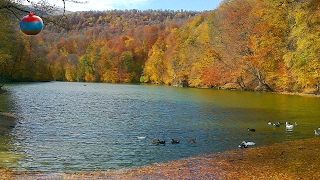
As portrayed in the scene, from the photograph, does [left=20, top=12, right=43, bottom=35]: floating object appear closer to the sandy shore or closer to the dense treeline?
the dense treeline

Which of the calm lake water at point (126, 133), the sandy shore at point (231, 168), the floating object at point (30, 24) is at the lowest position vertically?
the calm lake water at point (126, 133)

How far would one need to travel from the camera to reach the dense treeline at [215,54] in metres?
44.7

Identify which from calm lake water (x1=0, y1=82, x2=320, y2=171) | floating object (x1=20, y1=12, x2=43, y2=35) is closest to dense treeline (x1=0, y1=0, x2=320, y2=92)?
floating object (x1=20, y1=12, x2=43, y2=35)

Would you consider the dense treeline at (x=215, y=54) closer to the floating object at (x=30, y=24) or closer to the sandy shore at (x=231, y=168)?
the floating object at (x=30, y=24)

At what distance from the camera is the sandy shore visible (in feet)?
36.0

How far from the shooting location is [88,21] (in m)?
174

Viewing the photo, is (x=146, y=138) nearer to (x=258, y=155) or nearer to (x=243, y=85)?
(x=258, y=155)

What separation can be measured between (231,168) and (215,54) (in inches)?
2031

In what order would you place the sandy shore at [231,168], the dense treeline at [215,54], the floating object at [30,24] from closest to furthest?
the floating object at [30,24] < the sandy shore at [231,168] < the dense treeline at [215,54]

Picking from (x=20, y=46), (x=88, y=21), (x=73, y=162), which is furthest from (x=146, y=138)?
(x=88, y=21)

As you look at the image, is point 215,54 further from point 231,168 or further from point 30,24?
point 30,24

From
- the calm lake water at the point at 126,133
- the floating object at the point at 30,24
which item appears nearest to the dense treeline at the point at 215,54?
the floating object at the point at 30,24

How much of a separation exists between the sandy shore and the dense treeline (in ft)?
18.3

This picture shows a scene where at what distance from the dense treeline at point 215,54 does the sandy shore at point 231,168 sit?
557 centimetres
